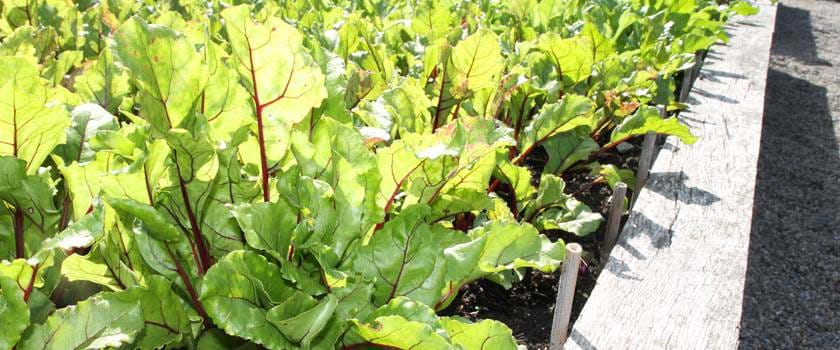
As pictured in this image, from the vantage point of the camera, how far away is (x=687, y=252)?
2102 mm

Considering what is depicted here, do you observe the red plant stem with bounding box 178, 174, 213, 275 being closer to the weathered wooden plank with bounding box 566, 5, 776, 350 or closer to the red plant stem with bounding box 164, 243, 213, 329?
the red plant stem with bounding box 164, 243, 213, 329

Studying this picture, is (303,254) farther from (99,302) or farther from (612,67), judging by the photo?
(612,67)

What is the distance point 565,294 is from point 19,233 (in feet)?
3.43

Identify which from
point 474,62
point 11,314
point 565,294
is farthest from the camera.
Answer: point 474,62

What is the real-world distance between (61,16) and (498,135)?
1766 millimetres

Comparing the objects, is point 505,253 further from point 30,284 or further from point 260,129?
point 30,284

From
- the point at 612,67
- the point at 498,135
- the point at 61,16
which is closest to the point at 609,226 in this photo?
the point at 612,67

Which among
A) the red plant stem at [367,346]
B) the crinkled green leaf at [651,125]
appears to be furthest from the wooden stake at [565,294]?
the crinkled green leaf at [651,125]

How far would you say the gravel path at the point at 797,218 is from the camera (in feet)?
10.9

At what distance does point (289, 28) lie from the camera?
1.10m

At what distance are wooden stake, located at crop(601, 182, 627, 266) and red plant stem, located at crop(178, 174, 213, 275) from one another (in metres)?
1.21

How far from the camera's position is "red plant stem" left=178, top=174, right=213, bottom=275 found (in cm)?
114

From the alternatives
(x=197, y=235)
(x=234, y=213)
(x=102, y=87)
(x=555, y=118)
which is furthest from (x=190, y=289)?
(x=555, y=118)

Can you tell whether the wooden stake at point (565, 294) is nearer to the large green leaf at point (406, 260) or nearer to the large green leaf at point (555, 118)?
the large green leaf at point (406, 260)
